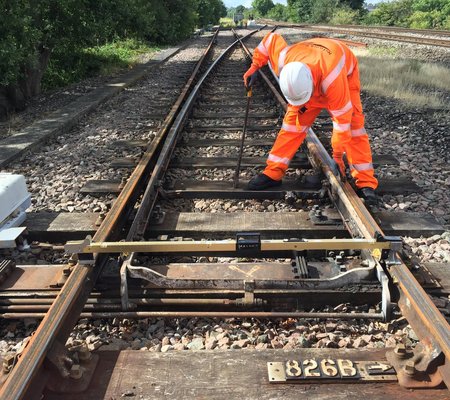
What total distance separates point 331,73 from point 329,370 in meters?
2.26

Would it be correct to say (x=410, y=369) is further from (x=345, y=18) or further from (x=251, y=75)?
(x=345, y=18)

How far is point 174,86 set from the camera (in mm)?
9508

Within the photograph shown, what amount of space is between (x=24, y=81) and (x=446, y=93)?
8.08 m

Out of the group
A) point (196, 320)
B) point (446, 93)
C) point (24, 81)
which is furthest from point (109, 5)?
point (196, 320)

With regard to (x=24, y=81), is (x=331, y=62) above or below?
above

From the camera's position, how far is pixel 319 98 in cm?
376

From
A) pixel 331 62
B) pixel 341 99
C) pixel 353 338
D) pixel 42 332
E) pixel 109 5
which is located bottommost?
pixel 353 338

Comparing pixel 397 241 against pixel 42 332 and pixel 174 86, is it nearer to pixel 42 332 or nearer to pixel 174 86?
pixel 42 332

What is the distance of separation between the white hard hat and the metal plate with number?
2.09 metres

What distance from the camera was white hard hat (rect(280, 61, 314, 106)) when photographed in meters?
3.33

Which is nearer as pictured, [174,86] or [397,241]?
[397,241]

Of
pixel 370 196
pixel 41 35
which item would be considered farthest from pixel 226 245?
pixel 41 35

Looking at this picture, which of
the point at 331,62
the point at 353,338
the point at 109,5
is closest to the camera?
the point at 353,338

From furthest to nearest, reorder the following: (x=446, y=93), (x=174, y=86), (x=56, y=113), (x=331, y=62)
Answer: (x=174, y=86), (x=446, y=93), (x=56, y=113), (x=331, y=62)
